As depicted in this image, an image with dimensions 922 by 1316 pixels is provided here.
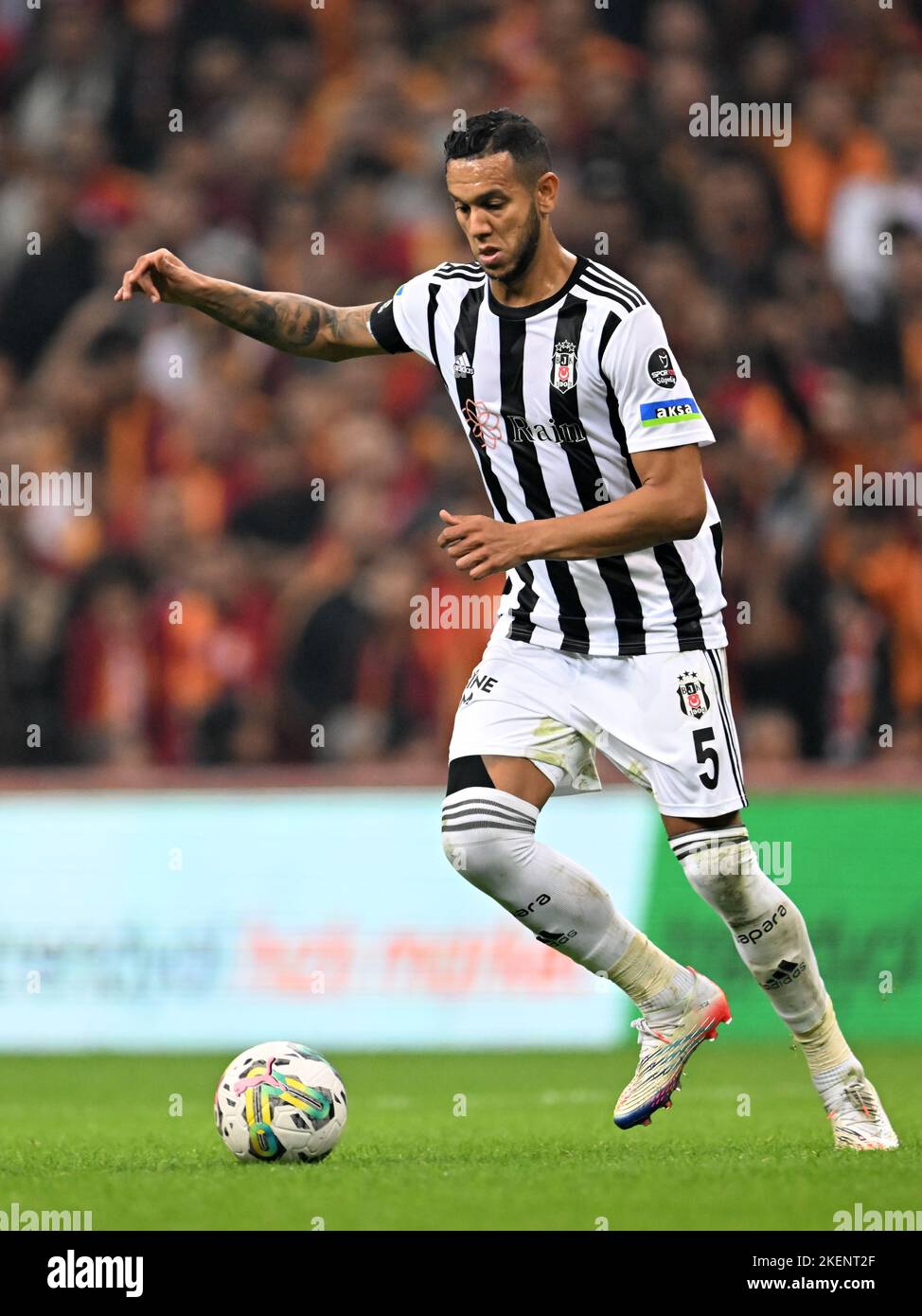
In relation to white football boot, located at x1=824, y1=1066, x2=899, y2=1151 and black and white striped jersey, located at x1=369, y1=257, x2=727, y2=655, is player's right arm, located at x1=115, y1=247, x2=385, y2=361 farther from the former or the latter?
white football boot, located at x1=824, y1=1066, x2=899, y2=1151

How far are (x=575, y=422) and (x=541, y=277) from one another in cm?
44

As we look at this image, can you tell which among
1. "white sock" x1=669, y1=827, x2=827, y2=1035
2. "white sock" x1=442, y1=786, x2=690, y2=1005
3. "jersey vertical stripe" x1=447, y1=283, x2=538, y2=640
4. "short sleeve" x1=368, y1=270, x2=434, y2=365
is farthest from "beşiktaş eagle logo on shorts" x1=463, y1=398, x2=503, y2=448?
"white sock" x1=669, y1=827, x2=827, y2=1035

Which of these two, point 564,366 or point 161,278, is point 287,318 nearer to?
point 161,278

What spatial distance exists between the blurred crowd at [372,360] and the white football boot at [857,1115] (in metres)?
5.54

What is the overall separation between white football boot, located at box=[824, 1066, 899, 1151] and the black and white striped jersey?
4.71 feet

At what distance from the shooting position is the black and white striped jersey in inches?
250

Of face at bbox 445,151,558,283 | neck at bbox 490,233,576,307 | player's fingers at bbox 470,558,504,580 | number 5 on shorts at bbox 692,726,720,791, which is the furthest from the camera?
number 5 on shorts at bbox 692,726,720,791

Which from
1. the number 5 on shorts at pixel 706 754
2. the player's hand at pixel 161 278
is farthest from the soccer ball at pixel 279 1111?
the player's hand at pixel 161 278

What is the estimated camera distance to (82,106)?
15.1 meters

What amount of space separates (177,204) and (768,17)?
15.1ft

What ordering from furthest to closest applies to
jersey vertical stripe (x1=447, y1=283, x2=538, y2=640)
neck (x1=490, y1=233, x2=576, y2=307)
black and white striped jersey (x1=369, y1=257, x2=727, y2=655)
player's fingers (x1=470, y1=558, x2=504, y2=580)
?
jersey vertical stripe (x1=447, y1=283, x2=538, y2=640) → neck (x1=490, y1=233, x2=576, y2=307) → black and white striped jersey (x1=369, y1=257, x2=727, y2=655) → player's fingers (x1=470, y1=558, x2=504, y2=580)

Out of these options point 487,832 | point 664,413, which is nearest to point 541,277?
point 664,413

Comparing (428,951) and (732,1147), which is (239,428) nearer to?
(428,951)

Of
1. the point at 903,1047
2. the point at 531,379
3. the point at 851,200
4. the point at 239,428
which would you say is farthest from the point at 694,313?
the point at 531,379
